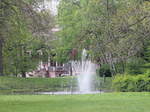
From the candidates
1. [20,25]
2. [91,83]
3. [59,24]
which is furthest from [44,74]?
[20,25]

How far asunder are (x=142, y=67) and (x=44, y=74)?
21701 millimetres

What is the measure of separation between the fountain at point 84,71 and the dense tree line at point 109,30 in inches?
38.7

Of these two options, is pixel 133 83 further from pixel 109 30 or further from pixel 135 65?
pixel 109 30

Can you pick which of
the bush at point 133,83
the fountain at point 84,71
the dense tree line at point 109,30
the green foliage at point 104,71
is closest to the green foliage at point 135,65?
the dense tree line at point 109,30

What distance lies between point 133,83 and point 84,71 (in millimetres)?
13104

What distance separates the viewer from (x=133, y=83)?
26.7m

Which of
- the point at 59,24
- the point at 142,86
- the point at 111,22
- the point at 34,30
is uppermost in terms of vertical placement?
the point at 59,24

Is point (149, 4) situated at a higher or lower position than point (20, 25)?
higher

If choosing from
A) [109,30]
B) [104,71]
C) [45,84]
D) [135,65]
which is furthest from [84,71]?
[109,30]

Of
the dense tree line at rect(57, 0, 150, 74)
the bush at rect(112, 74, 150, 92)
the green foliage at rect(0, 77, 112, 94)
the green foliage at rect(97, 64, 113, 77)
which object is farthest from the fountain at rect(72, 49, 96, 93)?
the bush at rect(112, 74, 150, 92)

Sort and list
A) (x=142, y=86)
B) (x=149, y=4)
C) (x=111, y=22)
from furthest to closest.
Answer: (x=142, y=86) → (x=111, y=22) → (x=149, y=4)

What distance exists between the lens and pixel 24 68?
4050 cm

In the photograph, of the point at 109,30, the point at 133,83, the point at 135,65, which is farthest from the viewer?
the point at 135,65

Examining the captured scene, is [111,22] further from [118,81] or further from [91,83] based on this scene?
[91,83]
